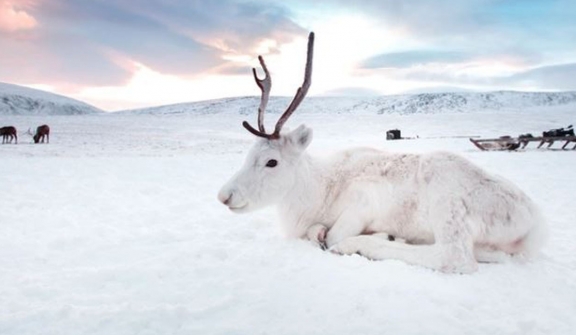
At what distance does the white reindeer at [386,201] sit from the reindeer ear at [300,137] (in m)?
0.01

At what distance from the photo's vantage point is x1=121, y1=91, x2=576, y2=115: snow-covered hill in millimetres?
63500

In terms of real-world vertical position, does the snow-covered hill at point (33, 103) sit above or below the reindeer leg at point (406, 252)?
above

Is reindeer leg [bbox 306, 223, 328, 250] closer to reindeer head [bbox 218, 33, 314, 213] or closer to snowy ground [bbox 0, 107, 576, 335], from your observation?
snowy ground [bbox 0, 107, 576, 335]

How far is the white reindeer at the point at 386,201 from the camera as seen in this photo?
4.22m

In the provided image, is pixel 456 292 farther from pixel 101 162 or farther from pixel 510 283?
pixel 101 162

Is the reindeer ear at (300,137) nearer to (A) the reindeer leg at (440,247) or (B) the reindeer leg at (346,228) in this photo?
(B) the reindeer leg at (346,228)

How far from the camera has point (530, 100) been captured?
66500 mm

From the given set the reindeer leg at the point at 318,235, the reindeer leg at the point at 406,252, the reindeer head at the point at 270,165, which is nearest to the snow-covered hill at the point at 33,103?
the reindeer head at the point at 270,165

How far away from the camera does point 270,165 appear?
4914 mm

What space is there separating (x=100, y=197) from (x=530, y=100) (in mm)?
70705

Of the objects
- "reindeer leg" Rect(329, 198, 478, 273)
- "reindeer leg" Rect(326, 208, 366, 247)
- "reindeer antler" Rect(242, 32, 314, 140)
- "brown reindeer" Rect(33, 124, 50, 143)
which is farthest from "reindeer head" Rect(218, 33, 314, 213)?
"brown reindeer" Rect(33, 124, 50, 143)

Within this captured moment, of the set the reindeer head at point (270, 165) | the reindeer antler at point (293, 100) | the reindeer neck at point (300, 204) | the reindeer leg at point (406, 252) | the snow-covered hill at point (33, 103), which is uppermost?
the snow-covered hill at point (33, 103)

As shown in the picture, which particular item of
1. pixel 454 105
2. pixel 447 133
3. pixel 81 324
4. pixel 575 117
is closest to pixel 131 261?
pixel 81 324

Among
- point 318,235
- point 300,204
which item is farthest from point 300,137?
point 318,235
